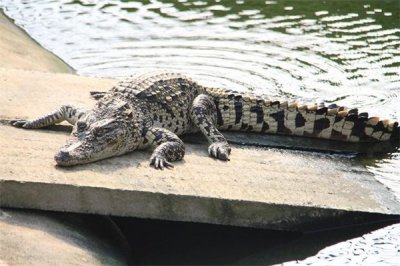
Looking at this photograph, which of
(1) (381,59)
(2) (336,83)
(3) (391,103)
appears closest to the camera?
(3) (391,103)

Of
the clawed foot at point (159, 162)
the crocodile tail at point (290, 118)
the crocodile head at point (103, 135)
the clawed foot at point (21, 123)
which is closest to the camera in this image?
the crocodile head at point (103, 135)

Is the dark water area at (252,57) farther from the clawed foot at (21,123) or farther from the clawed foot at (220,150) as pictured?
the clawed foot at (21,123)

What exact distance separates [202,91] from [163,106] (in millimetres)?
509

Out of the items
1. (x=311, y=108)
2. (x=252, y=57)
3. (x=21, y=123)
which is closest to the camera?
(x=21, y=123)

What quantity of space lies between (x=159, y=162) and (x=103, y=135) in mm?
450

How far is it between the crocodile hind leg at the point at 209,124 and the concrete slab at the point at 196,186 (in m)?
0.09

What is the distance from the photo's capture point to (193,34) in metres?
10.9

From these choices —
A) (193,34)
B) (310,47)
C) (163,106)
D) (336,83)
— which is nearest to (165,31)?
(193,34)

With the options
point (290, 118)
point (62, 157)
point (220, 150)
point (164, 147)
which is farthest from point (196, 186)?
point (290, 118)

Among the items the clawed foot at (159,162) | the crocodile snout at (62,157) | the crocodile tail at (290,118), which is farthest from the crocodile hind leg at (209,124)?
the crocodile snout at (62,157)

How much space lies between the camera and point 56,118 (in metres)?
6.73

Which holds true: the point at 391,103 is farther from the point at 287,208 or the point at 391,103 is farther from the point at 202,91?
the point at 287,208

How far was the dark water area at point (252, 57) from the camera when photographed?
5973 mm

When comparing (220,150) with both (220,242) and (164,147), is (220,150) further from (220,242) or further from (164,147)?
(220,242)
